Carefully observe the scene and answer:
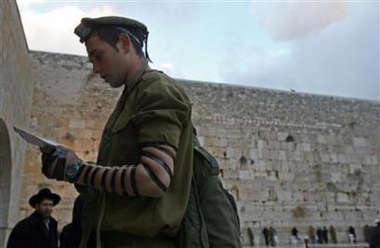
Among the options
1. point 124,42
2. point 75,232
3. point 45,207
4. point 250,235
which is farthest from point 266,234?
point 124,42

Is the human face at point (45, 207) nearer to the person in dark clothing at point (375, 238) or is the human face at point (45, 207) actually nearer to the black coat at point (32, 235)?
the black coat at point (32, 235)

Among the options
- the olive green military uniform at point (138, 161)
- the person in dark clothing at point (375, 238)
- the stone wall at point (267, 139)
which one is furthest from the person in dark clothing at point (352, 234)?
the olive green military uniform at point (138, 161)

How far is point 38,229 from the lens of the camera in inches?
173

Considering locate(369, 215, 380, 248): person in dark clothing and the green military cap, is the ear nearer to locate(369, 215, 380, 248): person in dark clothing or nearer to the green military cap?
the green military cap

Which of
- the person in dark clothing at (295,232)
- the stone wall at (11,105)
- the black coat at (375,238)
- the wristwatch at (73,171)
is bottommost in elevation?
the black coat at (375,238)

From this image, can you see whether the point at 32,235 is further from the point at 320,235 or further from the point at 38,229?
the point at 320,235

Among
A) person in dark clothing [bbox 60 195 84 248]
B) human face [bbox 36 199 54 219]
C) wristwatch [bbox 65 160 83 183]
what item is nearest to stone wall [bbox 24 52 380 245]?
human face [bbox 36 199 54 219]

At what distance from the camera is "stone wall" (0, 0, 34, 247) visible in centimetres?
674

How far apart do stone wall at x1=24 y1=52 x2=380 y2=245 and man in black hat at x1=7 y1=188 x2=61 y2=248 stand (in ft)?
21.2

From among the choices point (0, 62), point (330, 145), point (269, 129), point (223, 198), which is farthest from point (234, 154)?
point (223, 198)

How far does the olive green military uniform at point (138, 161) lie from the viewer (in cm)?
137

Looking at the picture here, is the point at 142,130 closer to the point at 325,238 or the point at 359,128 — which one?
the point at 325,238

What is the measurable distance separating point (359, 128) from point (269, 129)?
10.6ft

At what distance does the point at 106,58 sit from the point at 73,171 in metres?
0.41
